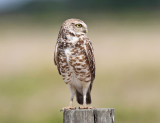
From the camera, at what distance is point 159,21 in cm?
2727

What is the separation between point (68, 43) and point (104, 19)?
2367cm

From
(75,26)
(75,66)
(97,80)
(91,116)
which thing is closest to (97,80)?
(97,80)

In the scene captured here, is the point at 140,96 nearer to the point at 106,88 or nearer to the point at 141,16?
the point at 106,88

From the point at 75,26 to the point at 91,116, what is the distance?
5.93 feet

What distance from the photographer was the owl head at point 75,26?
6445mm

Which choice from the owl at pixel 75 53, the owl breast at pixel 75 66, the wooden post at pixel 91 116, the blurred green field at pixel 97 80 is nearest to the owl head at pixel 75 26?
the owl at pixel 75 53

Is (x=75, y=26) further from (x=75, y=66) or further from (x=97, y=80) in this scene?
(x=97, y=80)

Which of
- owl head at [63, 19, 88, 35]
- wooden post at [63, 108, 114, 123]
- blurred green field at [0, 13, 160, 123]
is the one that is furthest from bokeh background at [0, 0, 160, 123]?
wooden post at [63, 108, 114, 123]

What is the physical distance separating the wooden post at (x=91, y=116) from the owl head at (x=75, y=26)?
170 centimetres

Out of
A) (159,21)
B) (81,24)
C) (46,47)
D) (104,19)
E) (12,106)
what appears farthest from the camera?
(104,19)

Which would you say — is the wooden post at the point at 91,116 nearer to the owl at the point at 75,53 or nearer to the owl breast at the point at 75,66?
the owl at the point at 75,53

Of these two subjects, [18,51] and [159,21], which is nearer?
[18,51]

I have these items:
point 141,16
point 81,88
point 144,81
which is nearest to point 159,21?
point 141,16

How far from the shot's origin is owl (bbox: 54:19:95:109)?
21.2 ft
